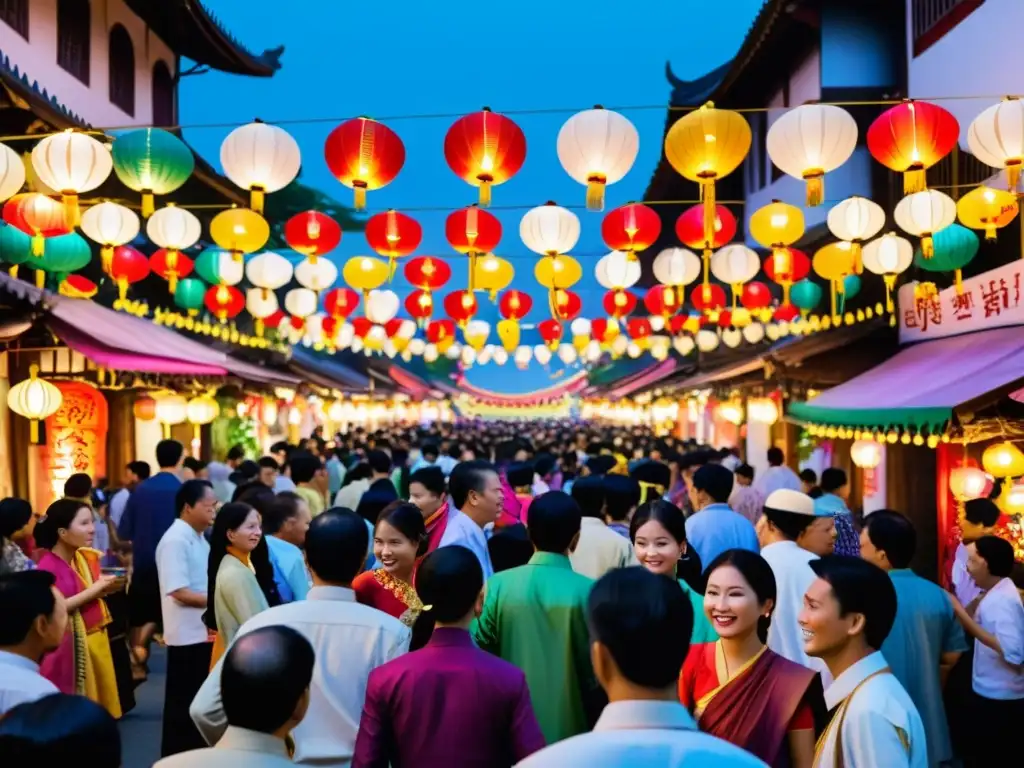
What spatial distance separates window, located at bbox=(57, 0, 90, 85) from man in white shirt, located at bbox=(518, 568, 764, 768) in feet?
50.9

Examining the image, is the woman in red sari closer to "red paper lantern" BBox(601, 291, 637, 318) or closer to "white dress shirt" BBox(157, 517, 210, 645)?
"white dress shirt" BBox(157, 517, 210, 645)

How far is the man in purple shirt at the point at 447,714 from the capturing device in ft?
10.6

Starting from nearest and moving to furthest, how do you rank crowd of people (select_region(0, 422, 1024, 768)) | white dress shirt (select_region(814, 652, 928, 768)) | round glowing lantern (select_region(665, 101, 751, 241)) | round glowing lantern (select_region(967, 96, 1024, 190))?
crowd of people (select_region(0, 422, 1024, 768)), white dress shirt (select_region(814, 652, 928, 768)), round glowing lantern (select_region(967, 96, 1024, 190)), round glowing lantern (select_region(665, 101, 751, 241))

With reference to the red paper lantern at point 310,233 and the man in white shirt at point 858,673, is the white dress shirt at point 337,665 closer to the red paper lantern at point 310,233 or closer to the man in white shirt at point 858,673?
the man in white shirt at point 858,673


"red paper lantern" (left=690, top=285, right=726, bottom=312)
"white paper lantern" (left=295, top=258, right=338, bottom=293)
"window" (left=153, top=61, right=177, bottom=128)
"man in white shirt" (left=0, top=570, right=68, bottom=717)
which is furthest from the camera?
"window" (left=153, top=61, right=177, bottom=128)

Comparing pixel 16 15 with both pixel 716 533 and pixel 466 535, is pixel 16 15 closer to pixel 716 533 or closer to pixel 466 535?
pixel 466 535

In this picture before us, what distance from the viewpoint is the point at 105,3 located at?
17.1m

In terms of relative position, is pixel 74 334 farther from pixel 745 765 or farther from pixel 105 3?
pixel 745 765

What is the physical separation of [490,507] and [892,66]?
40.1 feet

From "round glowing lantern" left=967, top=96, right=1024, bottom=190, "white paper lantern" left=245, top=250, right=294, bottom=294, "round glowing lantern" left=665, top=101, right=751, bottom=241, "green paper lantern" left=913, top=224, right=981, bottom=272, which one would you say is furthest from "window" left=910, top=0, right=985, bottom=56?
"white paper lantern" left=245, top=250, right=294, bottom=294

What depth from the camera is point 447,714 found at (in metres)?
3.24

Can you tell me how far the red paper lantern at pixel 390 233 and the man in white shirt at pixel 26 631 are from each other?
790cm

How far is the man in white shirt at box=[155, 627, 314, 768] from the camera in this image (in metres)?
→ 2.51

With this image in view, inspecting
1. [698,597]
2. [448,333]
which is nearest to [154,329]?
[448,333]
